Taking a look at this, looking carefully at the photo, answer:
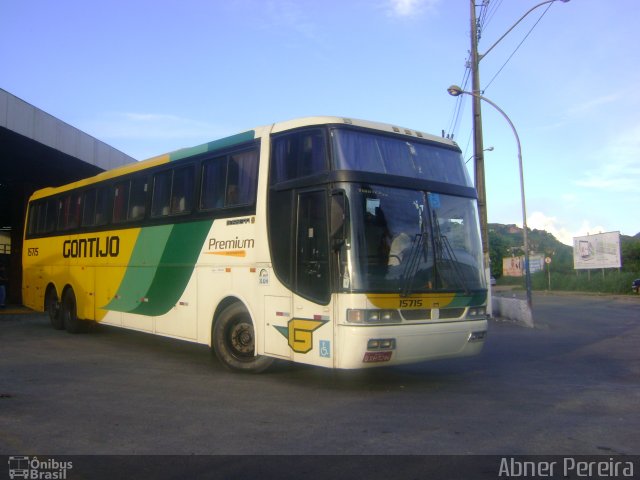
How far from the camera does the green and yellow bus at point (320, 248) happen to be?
738cm

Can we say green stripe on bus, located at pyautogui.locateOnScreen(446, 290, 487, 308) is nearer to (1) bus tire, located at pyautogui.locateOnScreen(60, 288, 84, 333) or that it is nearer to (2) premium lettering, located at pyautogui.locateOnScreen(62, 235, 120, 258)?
(2) premium lettering, located at pyautogui.locateOnScreen(62, 235, 120, 258)

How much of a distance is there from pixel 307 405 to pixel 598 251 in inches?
1863

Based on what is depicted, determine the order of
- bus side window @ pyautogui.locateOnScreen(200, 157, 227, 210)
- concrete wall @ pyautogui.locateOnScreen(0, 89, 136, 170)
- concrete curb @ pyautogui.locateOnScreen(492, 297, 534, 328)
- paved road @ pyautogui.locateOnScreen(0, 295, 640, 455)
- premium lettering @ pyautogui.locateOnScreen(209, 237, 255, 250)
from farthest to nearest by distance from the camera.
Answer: concrete curb @ pyautogui.locateOnScreen(492, 297, 534, 328) → concrete wall @ pyautogui.locateOnScreen(0, 89, 136, 170) → bus side window @ pyautogui.locateOnScreen(200, 157, 227, 210) → premium lettering @ pyautogui.locateOnScreen(209, 237, 255, 250) → paved road @ pyautogui.locateOnScreen(0, 295, 640, 455)

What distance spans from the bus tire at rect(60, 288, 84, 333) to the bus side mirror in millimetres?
9018

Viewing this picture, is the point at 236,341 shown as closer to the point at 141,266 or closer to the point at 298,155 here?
the point at 298,155

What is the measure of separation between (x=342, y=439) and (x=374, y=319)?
187 cm

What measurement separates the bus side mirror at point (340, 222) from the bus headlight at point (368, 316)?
80 cm

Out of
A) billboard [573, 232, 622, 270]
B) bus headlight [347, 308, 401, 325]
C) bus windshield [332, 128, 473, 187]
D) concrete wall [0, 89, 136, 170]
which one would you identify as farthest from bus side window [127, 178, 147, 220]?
billboard [573, 232, 622, 270]

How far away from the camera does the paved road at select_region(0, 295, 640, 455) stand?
220 inches

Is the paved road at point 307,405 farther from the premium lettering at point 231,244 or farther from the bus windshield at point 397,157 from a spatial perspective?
the bus windshield at point 397,157

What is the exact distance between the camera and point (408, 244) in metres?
7.72

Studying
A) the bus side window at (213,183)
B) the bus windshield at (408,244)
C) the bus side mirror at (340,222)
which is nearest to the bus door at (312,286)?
the bus side mirror at (340,222)
